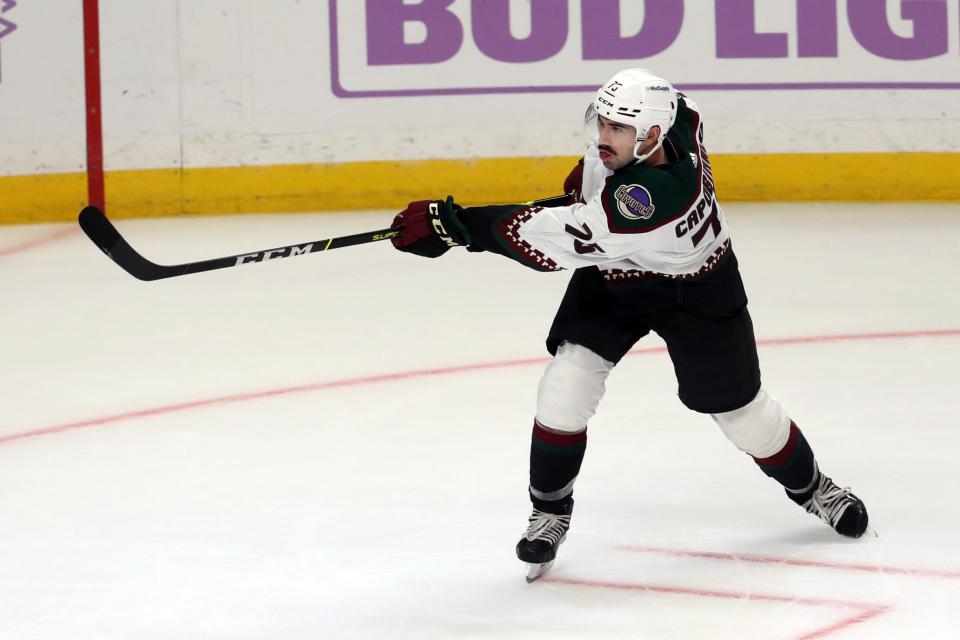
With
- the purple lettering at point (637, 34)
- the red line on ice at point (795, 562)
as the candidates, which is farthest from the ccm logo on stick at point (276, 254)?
the purple lettering at point (637, 34)

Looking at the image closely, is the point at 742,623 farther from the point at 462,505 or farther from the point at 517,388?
the point at 517,388

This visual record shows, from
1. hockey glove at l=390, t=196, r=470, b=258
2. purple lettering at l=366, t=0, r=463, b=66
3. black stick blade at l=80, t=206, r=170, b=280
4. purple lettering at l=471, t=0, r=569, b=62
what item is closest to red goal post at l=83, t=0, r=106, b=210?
purple lettering at l=366, t=0, r=463, b=66

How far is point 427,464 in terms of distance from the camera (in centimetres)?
354

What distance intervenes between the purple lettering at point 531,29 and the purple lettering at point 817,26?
1004mm

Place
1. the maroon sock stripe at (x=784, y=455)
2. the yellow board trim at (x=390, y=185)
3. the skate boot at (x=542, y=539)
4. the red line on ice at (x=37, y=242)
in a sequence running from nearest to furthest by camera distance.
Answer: the skate boot at (x=542, y=539)
the maroon sock stripe at (x=784, y=455)
the red line on ice at (x=37, y=242)
the yellow board trim at (x=390, y=185)

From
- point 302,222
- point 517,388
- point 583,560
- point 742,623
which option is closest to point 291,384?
point 517,388

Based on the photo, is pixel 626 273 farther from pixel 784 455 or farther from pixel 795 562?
pixel 795 562

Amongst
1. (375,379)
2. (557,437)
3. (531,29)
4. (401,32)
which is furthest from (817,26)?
(557,437)

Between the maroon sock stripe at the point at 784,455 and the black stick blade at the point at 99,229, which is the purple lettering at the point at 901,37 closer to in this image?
the maroon sock stripe at the point at 784,455

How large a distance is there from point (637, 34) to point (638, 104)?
4257mm

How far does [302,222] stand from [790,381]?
311cm

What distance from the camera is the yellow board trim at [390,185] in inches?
272

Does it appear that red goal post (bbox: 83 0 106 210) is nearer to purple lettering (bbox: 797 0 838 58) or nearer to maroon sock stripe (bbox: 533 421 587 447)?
purple lettering (bbox: 797 0 838 58)

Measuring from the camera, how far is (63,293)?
5.64 meters
